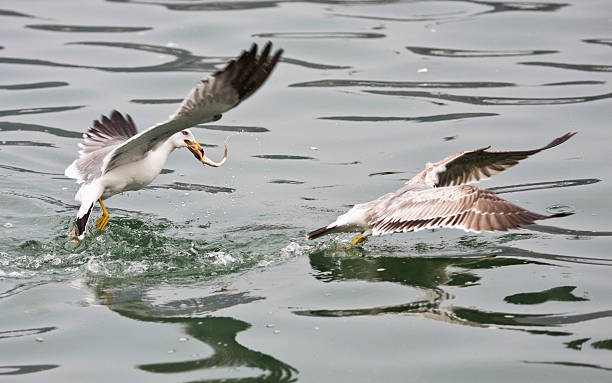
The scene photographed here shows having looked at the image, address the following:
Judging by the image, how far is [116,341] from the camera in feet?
20.9

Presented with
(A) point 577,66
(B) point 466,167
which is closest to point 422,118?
(A) point 577,66

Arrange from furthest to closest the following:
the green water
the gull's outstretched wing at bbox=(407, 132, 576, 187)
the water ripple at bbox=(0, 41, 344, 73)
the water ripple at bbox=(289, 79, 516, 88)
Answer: the water ripple at bbox=(0, 41, 344, 73), the water ripple at bbox=(289, 79, 516, 88), the gull's outstretched wing at bbox=(407, 132, 576, 187), the green water

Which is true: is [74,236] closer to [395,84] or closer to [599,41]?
[395,84]

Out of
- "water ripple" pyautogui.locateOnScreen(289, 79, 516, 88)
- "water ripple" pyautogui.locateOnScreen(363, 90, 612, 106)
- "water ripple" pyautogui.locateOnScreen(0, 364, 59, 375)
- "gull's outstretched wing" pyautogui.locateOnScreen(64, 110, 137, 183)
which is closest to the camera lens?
"water ripple" pyautogui.locateOnScreen(0, 364, 59, 375)

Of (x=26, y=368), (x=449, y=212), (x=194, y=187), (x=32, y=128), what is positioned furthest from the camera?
(x=32, y=128)

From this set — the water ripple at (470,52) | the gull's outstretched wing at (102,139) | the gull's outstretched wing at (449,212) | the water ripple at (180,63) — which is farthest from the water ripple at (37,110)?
the gull's outstretched wing at (449,212)

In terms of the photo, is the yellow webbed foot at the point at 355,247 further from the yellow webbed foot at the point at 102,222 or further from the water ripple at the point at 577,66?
the water ripple at the point at 577,66

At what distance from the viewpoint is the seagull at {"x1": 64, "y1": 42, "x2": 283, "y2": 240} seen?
6.76 metres

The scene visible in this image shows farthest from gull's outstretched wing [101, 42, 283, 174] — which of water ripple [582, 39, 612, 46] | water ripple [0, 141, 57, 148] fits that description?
water ripple [582, 39, 612, 46]

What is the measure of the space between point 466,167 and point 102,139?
3.57 meters

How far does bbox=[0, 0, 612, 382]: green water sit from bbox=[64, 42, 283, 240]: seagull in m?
0.38

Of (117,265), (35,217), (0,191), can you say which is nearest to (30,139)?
(0,191)

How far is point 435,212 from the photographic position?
25.7ft

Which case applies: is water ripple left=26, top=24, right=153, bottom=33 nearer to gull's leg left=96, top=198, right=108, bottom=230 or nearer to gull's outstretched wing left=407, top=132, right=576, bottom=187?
gull's leg left=96, top=198, right=108, bottom=230
